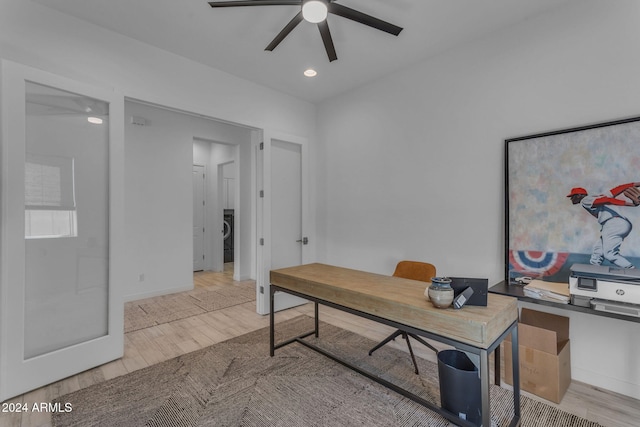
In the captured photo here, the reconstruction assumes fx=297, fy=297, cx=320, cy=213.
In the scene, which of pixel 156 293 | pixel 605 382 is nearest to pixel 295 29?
pixel 605 382

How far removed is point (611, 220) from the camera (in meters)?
2.12

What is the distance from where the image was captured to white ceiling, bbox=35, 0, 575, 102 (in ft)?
7.80

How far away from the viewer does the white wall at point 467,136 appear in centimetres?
218

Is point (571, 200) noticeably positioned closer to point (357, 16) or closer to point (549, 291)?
Answer: point (549, 291)

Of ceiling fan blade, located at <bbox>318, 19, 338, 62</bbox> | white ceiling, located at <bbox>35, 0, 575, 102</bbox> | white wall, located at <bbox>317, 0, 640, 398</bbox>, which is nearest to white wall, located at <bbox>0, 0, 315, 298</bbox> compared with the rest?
white ceiling, located at <bbox>35, 0, 575, 102</bbox>

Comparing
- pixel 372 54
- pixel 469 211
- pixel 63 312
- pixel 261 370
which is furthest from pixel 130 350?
pixel 372 54

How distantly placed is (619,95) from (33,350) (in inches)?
186

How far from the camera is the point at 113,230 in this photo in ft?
8.64

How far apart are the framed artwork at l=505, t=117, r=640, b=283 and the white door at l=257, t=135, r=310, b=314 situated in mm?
2552

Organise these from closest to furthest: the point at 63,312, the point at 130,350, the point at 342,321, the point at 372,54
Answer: the point at 63,312 < the point at 130,350 < the point at 372,54 < the point at 342,321

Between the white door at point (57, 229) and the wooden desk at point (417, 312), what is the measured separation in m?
1.65

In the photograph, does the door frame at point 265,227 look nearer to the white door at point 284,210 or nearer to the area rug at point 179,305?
the white door at point 284,210

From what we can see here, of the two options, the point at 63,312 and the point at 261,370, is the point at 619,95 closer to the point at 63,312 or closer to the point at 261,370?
the point at 261,370

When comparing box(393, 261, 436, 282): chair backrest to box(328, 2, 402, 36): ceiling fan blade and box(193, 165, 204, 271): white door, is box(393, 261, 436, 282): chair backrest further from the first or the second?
box(193, 165, 204, 271): white door
